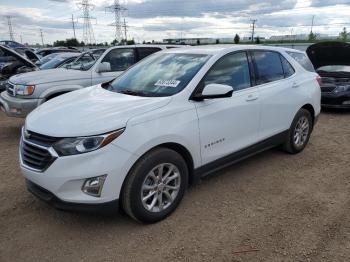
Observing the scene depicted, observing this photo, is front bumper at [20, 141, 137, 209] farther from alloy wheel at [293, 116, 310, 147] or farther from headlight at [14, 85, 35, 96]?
headlight at [14, 85, 35, 96]

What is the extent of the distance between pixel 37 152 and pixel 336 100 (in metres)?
7.77

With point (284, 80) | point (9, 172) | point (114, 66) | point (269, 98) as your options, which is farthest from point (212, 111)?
point (114, 66)

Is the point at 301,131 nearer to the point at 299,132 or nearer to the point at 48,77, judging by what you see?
the point at 299,132

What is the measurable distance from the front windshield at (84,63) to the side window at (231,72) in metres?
4.11

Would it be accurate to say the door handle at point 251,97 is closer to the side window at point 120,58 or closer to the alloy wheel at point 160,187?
the alloy wheel at point 160,187

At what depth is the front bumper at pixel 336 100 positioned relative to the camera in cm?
860

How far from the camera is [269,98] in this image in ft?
15.2

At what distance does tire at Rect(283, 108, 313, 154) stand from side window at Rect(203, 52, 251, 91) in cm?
134

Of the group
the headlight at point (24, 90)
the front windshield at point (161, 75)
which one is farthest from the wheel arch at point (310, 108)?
the headlight at point (24, 90)

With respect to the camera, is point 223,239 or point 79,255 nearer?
point 79,255

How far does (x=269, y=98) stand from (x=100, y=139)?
259 centimetres

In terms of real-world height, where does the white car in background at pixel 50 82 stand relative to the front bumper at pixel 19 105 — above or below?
above

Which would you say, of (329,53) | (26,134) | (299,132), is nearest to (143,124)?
(26,134)

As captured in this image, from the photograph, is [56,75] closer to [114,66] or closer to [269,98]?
[114,66]
